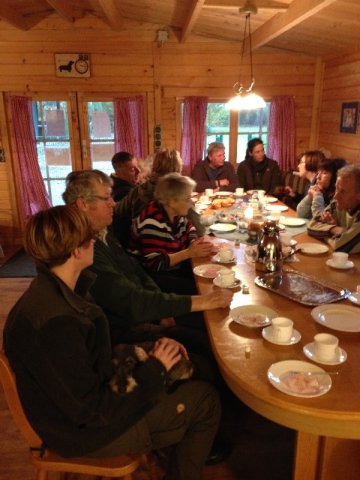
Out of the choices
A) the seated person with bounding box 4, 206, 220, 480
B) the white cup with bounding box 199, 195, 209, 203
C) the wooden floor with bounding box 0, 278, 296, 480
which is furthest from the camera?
the white cup with bounding box 199, 195, 209, 203

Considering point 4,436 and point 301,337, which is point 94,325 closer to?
point 301,337

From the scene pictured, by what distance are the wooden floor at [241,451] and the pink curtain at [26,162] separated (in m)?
3.37

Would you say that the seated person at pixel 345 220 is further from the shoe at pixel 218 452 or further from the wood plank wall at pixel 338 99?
the wood plank wall at pixel 338 99

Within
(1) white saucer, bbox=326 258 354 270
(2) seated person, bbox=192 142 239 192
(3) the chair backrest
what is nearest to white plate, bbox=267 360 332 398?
(3) the chair backrest

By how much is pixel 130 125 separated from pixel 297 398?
4301mm

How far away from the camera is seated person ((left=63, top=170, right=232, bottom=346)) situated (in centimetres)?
165

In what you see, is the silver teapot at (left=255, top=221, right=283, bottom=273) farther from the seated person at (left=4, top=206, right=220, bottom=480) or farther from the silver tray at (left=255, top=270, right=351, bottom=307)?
the seated person at (left=4, top=206, right=220, bottom=480)

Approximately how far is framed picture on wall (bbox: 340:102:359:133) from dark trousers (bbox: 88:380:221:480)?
3.40 metres

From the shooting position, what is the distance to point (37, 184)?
16.5 ft

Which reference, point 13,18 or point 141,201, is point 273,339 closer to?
point 141,201

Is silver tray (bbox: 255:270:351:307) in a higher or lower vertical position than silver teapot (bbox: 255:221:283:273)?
lower

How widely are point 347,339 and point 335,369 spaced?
0.19 m

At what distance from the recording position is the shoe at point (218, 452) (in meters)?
1.75

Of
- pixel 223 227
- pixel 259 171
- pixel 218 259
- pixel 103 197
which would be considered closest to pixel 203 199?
pixel 223 227
